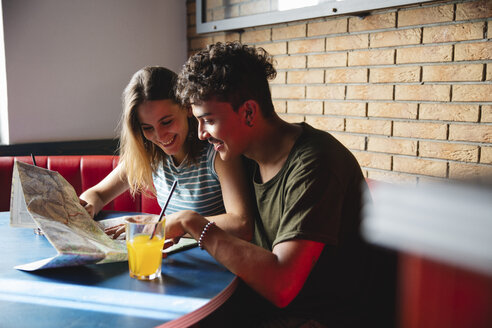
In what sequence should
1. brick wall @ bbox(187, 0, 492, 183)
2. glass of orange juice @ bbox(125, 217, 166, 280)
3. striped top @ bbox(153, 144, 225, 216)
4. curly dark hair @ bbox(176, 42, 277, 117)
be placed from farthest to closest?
1. brick wall @ bbox(187, 0, 492, 183)
2. striped top @ bbox(153, 144, 225, 216)
3. curly dark hair @ bbox(176, 42, 277, 117)
4. glass of orange juice @ bbox(125, 217, 166, 280)

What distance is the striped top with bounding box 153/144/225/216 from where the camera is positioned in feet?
4.95

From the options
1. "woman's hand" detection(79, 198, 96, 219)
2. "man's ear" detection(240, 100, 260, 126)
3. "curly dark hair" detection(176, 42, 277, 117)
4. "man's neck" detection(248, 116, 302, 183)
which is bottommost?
"woman's hand" detection(79, 198, 96, 219)

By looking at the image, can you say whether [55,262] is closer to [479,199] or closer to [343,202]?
[343,202]

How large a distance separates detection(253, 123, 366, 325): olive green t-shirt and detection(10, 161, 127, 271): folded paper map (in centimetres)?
43

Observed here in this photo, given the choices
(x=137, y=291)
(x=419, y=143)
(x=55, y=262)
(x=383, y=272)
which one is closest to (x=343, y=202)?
(x=383, y=272)

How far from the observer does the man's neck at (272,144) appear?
1.22m

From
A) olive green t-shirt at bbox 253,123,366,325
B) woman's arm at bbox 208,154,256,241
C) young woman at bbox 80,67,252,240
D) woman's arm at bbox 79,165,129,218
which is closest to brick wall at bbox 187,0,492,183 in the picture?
olive green t-shirt at bbox 253,123,366,325

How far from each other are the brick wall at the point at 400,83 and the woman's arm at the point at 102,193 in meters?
1.07

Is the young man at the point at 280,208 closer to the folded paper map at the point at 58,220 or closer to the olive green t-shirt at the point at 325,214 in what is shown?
the olive green t-shirt at the point at 325,214

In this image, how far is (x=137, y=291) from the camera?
911 millimetres

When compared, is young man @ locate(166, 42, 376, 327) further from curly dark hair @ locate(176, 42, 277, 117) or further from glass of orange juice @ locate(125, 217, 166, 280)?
glass of orange juice @ locate(125, 217, 166, 280)

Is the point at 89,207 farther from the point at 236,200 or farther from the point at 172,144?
the point at 236,200

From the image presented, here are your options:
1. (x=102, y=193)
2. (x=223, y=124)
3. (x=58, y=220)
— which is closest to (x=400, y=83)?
(x=223, y=124)

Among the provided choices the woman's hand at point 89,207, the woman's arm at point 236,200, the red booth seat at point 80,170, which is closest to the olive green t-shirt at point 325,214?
the woman's arm at point 236,200
